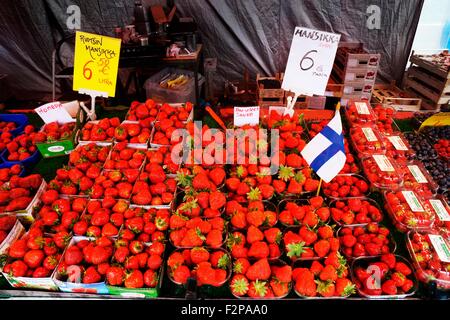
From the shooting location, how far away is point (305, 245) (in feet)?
5.59

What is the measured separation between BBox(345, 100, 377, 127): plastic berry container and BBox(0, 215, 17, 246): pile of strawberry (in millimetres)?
2564

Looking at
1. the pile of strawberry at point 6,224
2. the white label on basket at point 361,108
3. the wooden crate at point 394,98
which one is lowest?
the wooden crate at point 394,98

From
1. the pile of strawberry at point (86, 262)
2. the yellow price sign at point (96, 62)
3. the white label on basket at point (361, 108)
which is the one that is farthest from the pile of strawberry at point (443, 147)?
the yellow price sign at point (96, 62)

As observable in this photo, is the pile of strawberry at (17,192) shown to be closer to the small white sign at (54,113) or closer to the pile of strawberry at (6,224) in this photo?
the pile of strawberry at (6,224)

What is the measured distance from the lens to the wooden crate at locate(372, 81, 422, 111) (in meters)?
4.04

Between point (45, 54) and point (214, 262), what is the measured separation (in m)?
5.23

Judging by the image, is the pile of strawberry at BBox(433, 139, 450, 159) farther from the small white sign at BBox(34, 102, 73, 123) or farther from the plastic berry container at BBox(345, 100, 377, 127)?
the small white sign at BBox(34, 102, 73, 123)

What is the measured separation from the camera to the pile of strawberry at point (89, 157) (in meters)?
2.14

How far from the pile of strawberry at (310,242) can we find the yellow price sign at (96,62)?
1794 mm

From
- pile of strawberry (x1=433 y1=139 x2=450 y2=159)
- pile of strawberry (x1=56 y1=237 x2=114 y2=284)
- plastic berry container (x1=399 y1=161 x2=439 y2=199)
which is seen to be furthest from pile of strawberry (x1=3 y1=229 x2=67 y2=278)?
pile of strawberry (x1=433 y1=139 x2=450 y2=159)

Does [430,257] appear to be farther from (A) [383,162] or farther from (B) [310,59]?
(B) [310,59]

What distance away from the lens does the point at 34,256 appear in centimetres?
163

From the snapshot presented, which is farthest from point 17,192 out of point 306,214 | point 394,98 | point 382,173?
point 394,98
